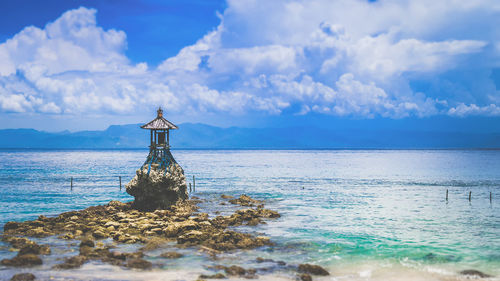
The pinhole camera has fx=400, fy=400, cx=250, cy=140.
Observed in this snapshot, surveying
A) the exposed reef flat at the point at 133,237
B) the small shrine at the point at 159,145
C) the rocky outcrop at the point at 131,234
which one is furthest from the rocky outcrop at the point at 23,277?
the small shrine at the point at 159,145

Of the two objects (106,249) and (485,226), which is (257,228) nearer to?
(106,249)

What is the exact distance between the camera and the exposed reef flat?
793 inches

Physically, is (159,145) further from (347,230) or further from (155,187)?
(347,230)

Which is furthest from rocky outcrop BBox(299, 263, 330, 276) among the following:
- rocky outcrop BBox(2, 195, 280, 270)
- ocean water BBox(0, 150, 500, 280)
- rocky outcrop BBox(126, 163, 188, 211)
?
rocky outcrop BBox(126, 163, 188, 211)

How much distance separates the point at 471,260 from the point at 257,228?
14.0 m

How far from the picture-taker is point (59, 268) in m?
19.5

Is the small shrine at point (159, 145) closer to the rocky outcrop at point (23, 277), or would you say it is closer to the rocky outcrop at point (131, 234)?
the rocky outcrop at point (131, 234)

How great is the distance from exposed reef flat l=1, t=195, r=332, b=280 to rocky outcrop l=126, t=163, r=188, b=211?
122cm

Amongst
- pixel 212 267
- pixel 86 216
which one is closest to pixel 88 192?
pixel 86 216

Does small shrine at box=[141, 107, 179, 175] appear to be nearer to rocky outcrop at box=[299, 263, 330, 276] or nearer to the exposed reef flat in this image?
the exposed reef flat

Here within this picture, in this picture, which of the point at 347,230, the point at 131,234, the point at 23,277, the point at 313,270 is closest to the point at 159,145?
the point at 131,234

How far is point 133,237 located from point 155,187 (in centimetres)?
999

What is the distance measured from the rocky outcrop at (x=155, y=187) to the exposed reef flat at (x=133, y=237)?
122cm

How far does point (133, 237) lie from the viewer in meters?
25.0
